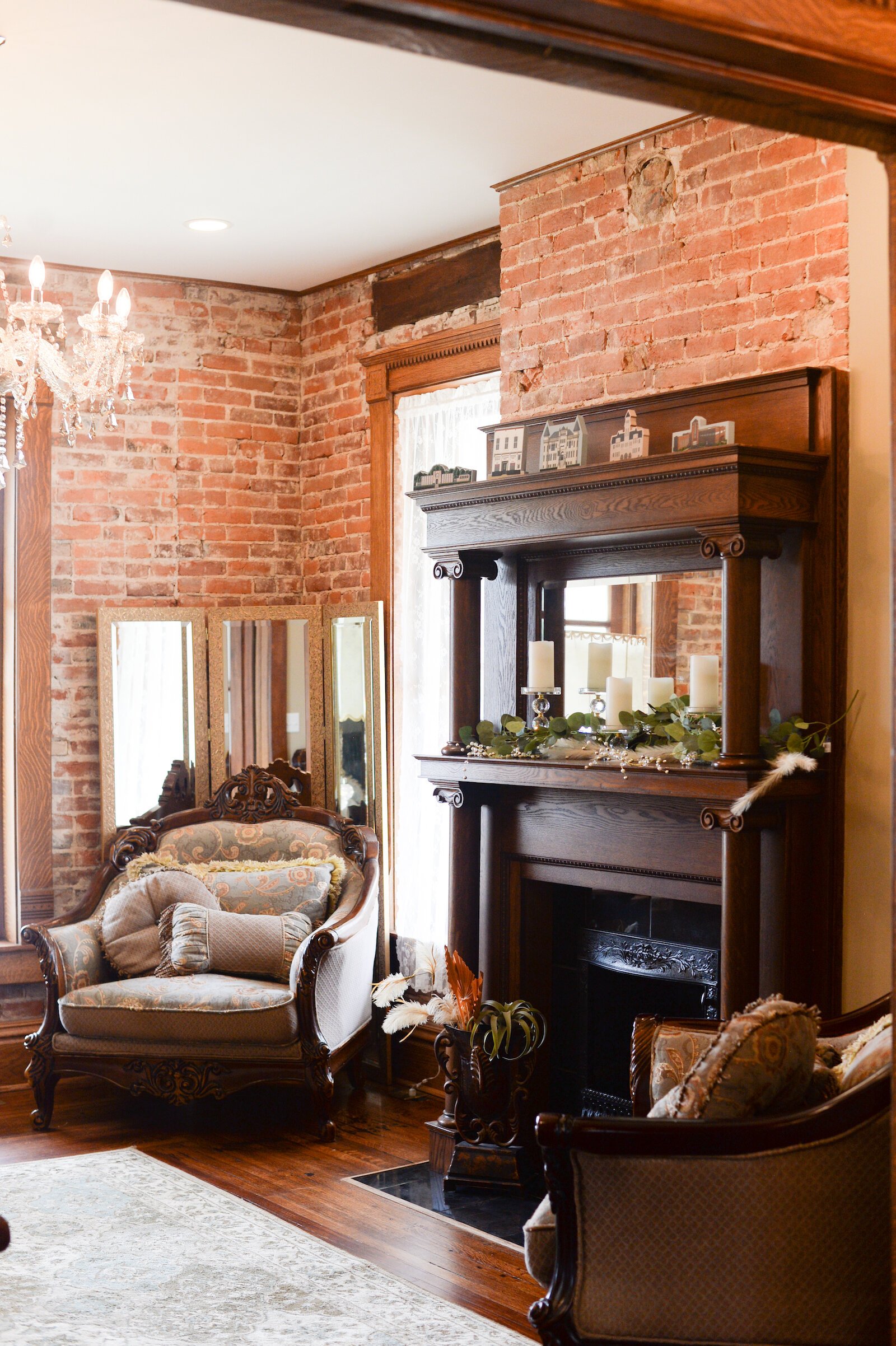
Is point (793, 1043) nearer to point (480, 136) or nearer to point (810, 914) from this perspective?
point (810, 914)

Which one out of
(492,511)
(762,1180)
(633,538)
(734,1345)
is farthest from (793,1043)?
(492,511)

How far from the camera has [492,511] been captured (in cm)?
427

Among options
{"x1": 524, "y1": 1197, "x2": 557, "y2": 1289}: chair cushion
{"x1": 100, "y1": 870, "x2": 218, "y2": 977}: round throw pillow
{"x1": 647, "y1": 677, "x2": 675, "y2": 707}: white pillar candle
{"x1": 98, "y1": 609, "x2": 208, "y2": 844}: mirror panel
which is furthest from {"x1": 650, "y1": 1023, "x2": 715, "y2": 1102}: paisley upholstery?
{"x1": 98, "y1": 609, "x2": 208, "y2": 844}: mirror panel

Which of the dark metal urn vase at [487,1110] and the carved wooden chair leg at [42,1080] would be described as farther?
the carved wooden chair leg at [42,1080]

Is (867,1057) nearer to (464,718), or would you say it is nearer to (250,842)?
(464,718)

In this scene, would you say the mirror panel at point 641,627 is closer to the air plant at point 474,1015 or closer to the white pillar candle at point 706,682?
the white pillar candle at point 706,682

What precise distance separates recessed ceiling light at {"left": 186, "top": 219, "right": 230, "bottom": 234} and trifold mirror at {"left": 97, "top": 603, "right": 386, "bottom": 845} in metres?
1.53

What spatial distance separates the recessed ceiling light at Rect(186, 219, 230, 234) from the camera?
17.0ft

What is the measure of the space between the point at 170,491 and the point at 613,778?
3.00m

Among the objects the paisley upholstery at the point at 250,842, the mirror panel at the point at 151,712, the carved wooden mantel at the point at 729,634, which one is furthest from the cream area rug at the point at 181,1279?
the mirror panel at the point at 151,712

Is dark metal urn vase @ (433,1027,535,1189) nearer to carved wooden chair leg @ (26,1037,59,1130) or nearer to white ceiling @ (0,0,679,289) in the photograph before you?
carved wooden chair leg @ (26,1037,59,1130)

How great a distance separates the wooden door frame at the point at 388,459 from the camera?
5.57 meters

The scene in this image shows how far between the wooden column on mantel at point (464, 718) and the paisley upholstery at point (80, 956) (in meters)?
1.40

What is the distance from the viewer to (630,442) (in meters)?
3.91
